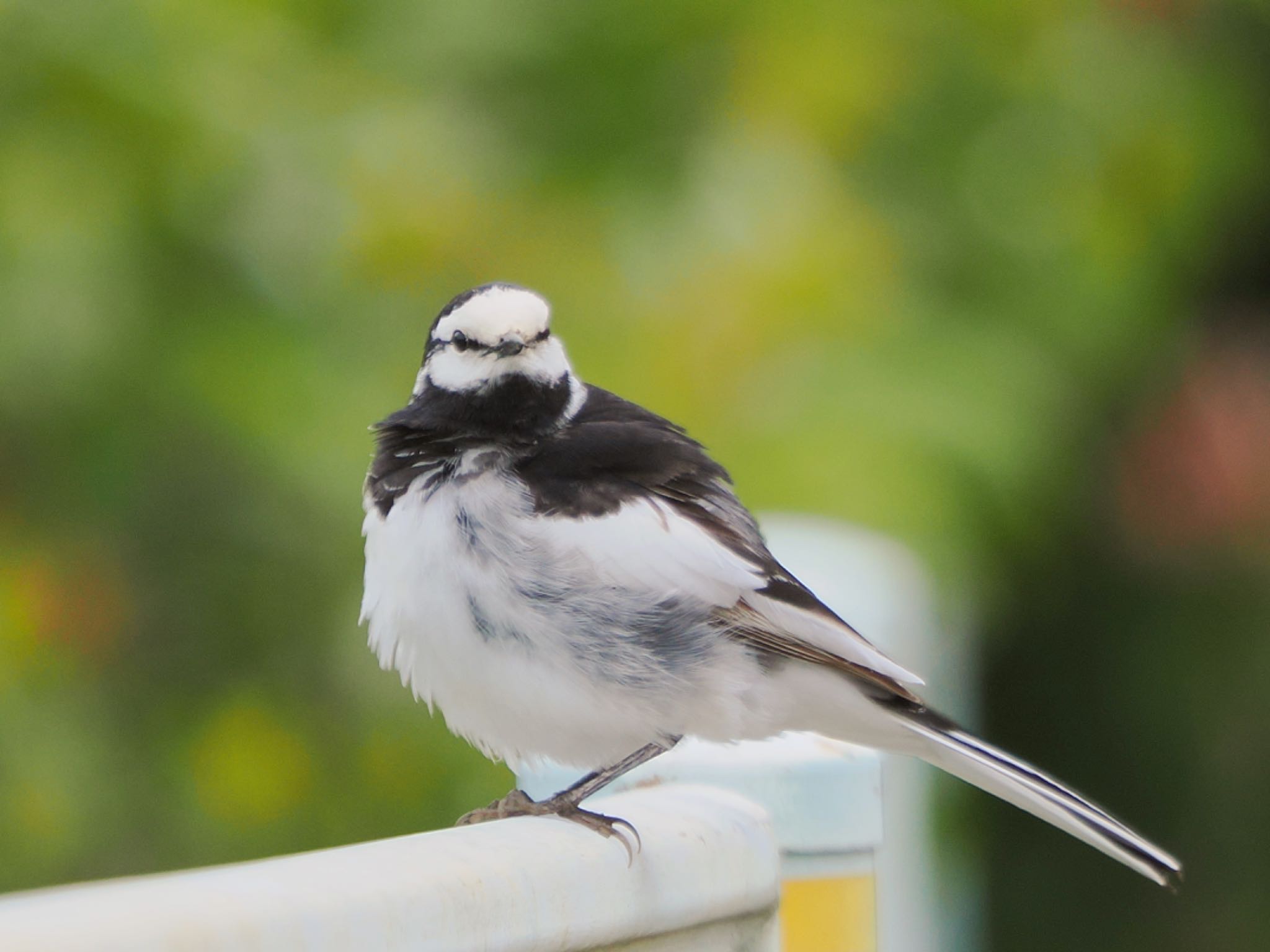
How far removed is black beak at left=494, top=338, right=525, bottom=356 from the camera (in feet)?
7.91

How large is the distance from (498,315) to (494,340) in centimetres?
4

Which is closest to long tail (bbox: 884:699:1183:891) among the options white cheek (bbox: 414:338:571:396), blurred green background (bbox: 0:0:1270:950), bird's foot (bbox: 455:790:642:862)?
bird's foot (bbox: 455:790:642:862)

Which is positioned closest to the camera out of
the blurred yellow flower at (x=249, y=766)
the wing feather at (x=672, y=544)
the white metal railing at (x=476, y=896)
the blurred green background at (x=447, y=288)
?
the white metal railing at (x=476, y=896)

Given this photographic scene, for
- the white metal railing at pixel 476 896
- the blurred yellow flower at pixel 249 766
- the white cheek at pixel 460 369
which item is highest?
the white cheek at pixel 460 369

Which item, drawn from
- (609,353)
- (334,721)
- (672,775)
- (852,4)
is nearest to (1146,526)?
(852,4)

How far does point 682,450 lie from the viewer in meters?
2.52

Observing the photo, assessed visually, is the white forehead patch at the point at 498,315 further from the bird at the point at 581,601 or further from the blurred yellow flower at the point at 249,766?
the blurred yellow flower at the point at 249,766

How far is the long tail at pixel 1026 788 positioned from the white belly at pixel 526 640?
240 millimetres

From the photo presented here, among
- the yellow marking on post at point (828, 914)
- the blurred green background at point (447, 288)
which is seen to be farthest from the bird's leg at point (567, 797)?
the blurred green background at point (447, 288)

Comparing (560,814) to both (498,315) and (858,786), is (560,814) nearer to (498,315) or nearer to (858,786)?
(858,786)

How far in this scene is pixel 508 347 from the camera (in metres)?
2.41

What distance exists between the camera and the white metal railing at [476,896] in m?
1.24

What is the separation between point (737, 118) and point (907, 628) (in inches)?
53.0

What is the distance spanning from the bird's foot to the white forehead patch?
0.63 meters
